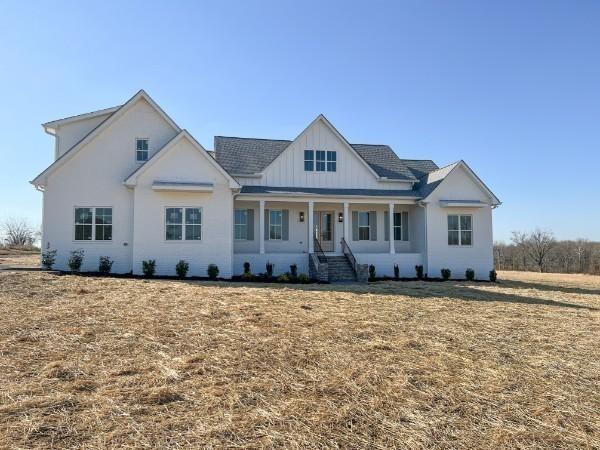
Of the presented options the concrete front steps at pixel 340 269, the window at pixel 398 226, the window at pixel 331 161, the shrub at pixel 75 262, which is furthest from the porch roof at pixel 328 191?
the shrub at pixel 75 262

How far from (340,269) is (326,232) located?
3646 millimetres

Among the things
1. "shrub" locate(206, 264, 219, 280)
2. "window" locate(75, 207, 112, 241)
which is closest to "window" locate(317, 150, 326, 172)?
"shrub" locate(206, 264, 219, 280)

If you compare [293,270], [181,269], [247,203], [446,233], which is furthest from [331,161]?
[181,269]

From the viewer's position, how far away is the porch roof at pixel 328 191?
20.4 metres

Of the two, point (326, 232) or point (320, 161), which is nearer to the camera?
point (320, 161)

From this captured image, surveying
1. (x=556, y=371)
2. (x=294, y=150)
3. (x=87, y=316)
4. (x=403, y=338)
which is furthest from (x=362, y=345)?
(x=294, y=150)

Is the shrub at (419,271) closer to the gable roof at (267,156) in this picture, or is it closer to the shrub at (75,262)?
the gable roof at (267,156)

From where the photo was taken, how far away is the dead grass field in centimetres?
389

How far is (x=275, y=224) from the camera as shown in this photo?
22.0m

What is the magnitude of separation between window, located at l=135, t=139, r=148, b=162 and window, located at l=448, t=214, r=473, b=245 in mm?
15285

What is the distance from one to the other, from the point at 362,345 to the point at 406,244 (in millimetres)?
16950

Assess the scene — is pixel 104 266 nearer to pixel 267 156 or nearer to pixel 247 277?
pixel 247 277

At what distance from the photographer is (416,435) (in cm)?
390

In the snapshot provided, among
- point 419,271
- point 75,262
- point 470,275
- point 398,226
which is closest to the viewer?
point 75,262
